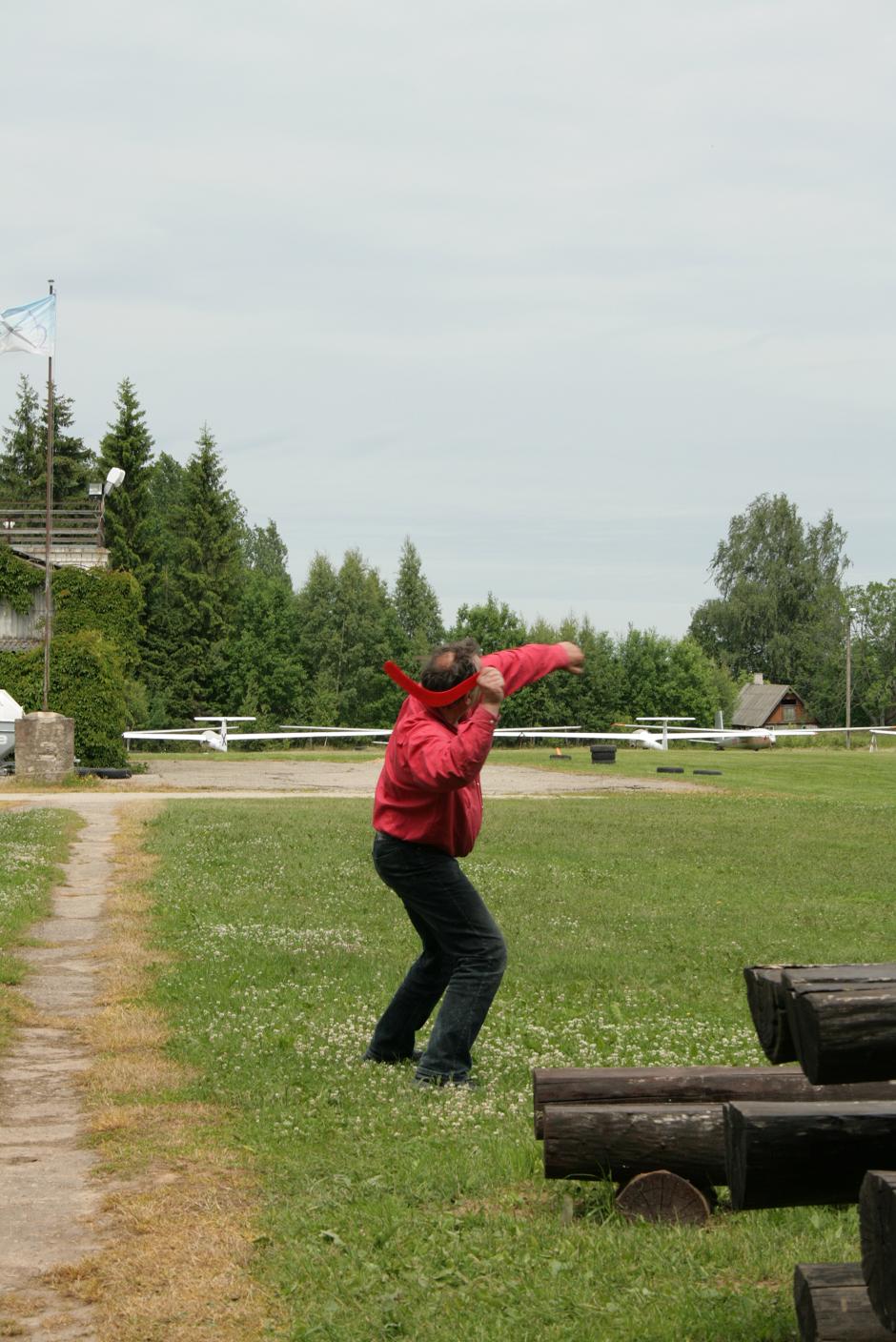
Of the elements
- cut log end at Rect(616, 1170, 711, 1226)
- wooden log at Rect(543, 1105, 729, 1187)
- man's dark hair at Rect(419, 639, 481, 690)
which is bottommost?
cut log end at Rect(616, 1170, 711, 1226)

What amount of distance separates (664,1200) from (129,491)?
3011 inches

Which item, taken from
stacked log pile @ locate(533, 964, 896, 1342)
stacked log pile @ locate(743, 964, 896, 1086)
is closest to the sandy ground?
stacked log pile @ locate(533, 964, 896, 1342)

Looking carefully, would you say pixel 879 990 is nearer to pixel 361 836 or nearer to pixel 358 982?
pixel 358 982

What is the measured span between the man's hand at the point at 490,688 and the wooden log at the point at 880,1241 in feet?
12.3

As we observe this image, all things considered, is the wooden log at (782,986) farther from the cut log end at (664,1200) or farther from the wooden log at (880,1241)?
the cut log end at (664,1200)

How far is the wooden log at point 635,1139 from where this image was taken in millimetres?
5230

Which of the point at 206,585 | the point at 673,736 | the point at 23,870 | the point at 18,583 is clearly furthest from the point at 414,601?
the point at 23,870

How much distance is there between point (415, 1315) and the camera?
448cm

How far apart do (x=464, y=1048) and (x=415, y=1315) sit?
276 cm

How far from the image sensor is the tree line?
8319cm

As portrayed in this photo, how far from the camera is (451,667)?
→ 23.5 feet

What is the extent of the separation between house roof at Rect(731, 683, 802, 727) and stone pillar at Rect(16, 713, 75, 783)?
82608 mm

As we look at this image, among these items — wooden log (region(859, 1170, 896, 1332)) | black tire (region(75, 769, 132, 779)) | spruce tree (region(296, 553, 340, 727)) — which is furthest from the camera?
spruce tree (region(296, 553, 340, 727))

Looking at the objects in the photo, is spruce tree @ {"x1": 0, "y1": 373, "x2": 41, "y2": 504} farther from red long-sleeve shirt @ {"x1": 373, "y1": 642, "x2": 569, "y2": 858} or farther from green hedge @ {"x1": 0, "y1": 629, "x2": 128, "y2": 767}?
red long-sleeve shirt @ {"x1": 373, "y1": 642, "x2": 569, "y2": 858}
